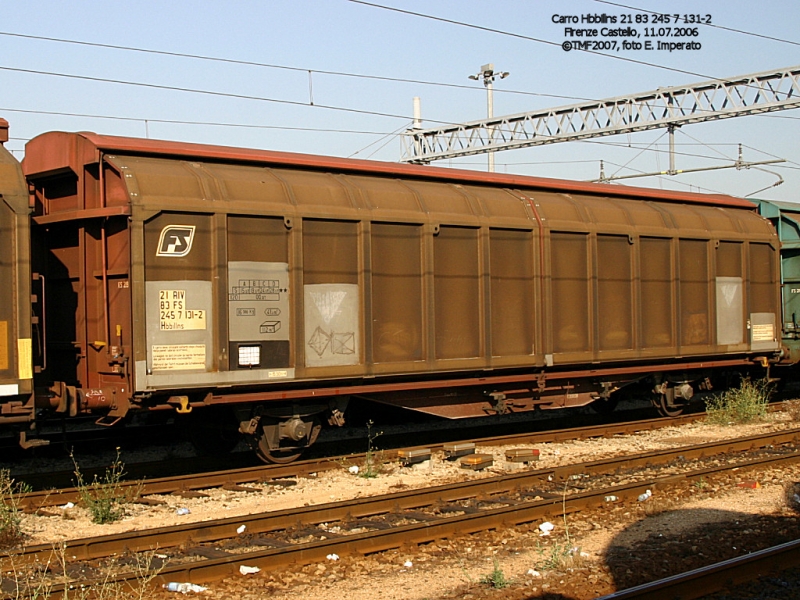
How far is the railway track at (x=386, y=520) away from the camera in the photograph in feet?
22.7

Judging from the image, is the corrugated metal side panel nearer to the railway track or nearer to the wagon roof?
the wagon roof

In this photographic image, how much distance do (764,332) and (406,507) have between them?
9.43 meters

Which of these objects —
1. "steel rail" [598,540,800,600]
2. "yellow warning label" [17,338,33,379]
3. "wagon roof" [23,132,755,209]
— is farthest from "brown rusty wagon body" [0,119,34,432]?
"steel rail" [598,540,800,600]

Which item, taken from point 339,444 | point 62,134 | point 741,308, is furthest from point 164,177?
point 741,308

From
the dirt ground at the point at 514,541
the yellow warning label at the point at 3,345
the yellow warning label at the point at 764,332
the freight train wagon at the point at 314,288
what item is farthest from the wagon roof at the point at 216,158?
the yellow warning label at the point at 764,332

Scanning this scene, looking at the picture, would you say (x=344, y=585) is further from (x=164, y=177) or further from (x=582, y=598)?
(x=164, y=177)

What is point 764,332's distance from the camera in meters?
15.5

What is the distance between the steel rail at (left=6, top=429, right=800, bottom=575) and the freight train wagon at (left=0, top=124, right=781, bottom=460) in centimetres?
196

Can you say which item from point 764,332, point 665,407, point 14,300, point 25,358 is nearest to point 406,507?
point 25,358

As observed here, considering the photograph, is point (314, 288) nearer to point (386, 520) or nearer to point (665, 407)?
point (386, 520)

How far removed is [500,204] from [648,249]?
3.15 meters

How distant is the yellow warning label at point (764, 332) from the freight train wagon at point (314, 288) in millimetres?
1982

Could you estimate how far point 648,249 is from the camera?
13.8 metres

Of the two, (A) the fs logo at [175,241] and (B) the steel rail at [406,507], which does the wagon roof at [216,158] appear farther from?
(B) the steel rail at [406,507]
